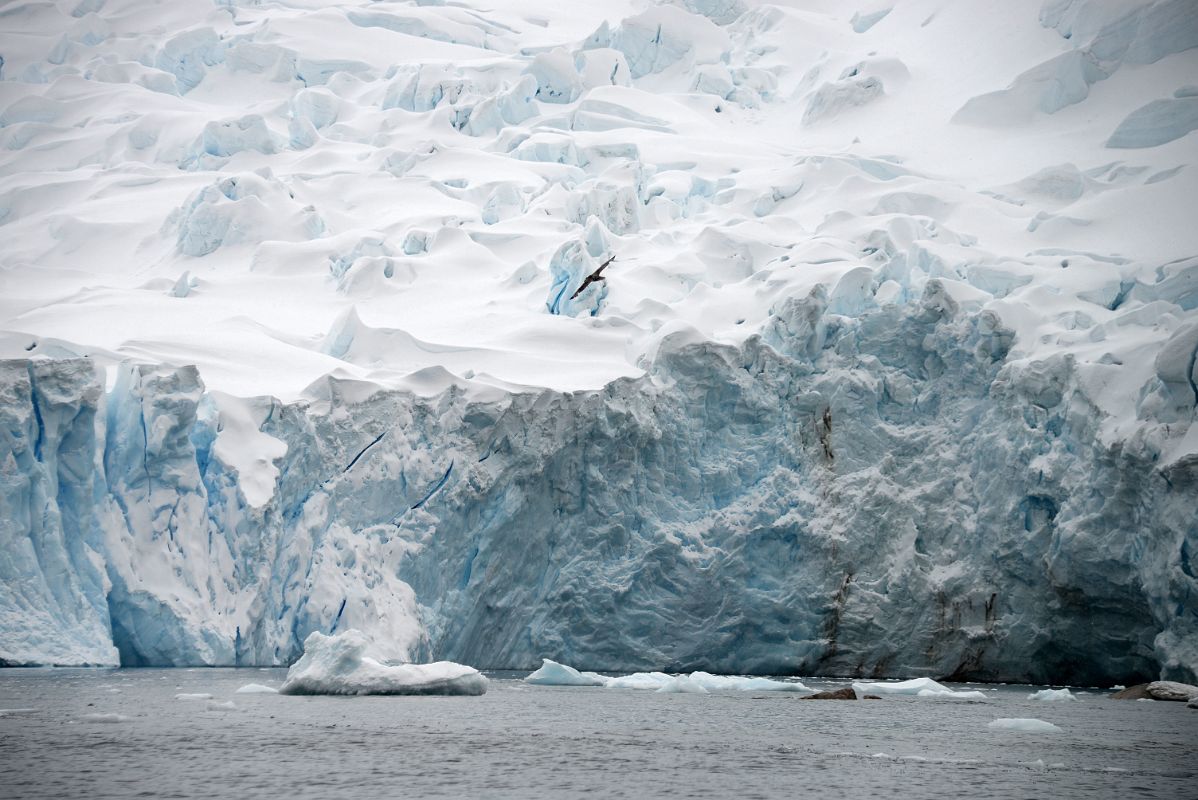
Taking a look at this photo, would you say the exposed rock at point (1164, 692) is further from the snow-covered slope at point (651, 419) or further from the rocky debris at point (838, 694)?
the rocky debris at point (838, 694)

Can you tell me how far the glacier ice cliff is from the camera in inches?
719

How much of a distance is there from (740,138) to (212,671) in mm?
24777

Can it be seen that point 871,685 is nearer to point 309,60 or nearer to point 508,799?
point 508,799

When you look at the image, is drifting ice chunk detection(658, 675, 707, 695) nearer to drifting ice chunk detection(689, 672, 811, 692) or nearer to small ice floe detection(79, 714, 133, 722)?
drifting ice chunk detection(689, 672, 811, 692)

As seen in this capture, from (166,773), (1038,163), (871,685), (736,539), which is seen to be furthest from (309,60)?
(166,773)

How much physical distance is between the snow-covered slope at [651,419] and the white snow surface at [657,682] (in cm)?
179

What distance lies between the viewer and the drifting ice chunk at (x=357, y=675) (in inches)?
621

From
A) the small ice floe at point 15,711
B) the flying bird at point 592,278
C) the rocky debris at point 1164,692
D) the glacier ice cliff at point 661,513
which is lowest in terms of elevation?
the small ice floe at point 15,711

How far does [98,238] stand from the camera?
111ft

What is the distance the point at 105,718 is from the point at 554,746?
423 centimetres

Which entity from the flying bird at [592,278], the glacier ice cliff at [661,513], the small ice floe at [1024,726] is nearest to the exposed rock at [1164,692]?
the glacier ice cliff at [661,513]

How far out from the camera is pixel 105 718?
12.6 meters

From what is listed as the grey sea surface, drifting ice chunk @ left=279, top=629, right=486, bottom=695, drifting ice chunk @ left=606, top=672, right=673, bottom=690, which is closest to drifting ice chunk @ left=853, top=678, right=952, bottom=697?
the grey sea surface

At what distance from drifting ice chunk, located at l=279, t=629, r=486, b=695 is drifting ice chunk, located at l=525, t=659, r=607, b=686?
206cm
